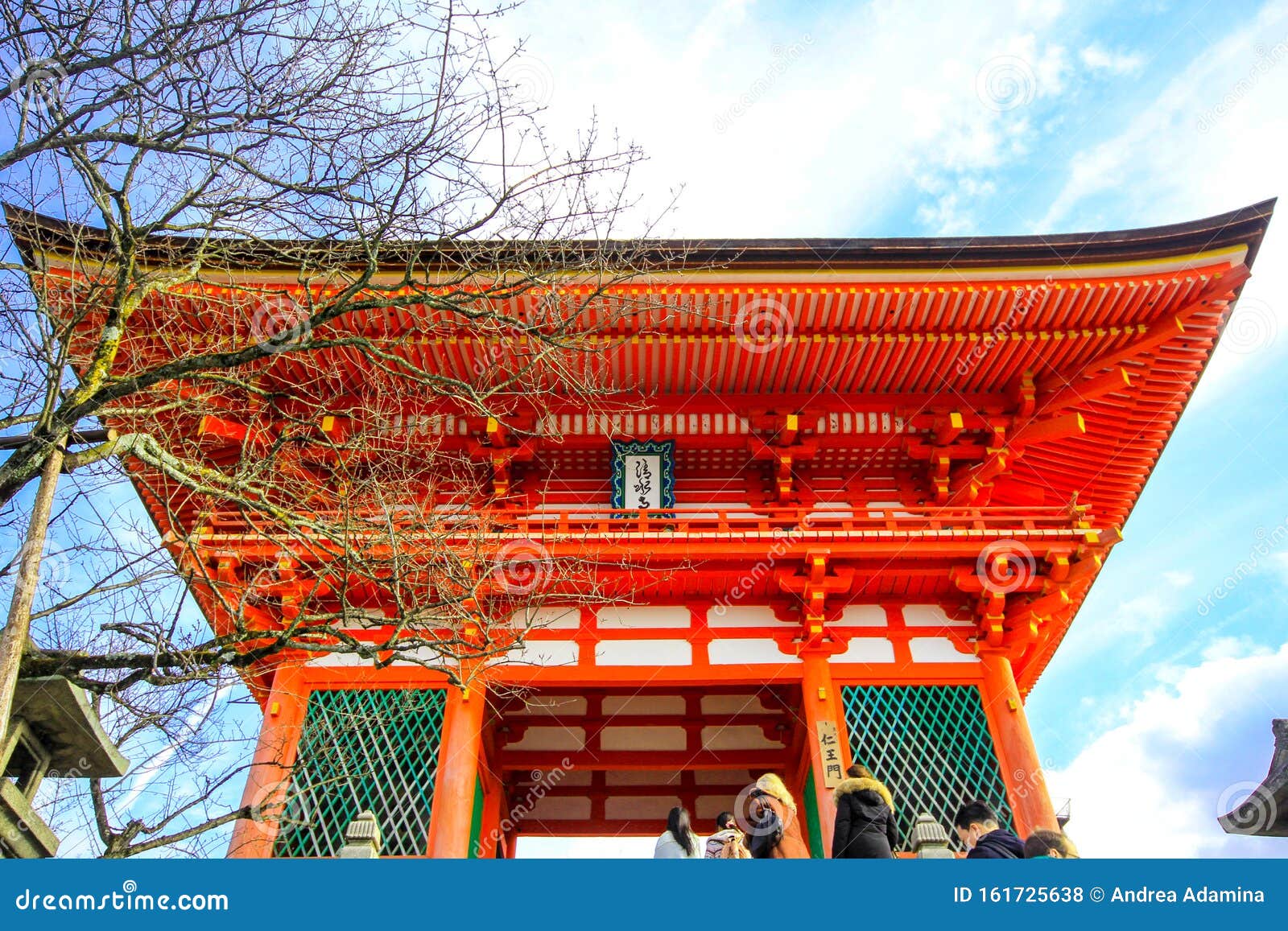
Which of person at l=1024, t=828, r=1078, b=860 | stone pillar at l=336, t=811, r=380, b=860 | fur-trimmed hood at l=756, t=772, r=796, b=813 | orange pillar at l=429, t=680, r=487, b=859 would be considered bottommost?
person at l=1024, t=828, r=1078, b=860

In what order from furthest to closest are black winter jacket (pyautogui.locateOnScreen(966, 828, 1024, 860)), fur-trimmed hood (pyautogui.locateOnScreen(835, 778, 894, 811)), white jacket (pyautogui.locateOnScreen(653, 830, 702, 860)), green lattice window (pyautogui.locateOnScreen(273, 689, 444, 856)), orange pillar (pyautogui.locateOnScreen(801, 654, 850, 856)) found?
orange pillar (pyautogui.locateOnScreen(801, 654, 850, 856)) < green lattice window (pyautogui.locateOnScreen(273, 689, 444, 856)) < white jacket (pyautogui.locateOnScreen(653, 830, 702, 860)) < fur-trimmed hood (pyautogui.locateOnScreen(835, 778, 894, 811)) < black winter jacket (pyautogui.locateOnScreen(966, 828, 1024, 860))

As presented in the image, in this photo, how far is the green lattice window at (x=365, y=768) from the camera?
32.6 feet

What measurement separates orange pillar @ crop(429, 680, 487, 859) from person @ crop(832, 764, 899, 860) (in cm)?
491

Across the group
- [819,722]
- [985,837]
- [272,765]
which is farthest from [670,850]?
[819,722]

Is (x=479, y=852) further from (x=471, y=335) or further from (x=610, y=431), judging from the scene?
(x=471, y=335)

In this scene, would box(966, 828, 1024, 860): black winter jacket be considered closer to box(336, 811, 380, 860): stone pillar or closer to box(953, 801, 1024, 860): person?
box(953, 801, 1024, 860): person

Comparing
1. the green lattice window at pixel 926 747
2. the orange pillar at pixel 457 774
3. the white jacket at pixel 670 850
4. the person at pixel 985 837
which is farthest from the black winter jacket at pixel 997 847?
the orange pillar at pixel 457 774

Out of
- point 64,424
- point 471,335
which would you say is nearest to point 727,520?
point 471,335

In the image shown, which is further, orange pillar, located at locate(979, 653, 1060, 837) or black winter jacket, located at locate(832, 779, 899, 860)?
orange pillar, located at locate(979, 653, 1060, 837)

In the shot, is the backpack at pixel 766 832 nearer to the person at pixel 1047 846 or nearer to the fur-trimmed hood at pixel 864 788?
the fur-trimmed hood at pixel 864 788

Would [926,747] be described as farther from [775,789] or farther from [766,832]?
[766,832]

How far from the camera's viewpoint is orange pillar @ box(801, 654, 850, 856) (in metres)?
10.1

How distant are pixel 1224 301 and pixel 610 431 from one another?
7.19 metres

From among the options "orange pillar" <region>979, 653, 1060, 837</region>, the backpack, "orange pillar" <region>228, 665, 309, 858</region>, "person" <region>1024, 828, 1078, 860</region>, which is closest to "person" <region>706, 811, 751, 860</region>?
the backpack
